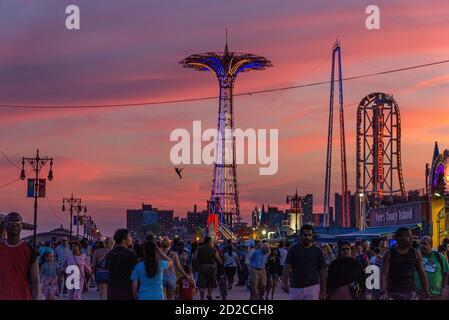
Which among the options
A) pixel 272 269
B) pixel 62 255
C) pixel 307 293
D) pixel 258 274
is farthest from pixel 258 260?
pixel 307 293

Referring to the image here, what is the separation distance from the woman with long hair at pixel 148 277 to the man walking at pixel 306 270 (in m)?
2.21

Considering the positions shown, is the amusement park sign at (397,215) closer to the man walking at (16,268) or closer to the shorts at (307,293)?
the shorts at (307,293)

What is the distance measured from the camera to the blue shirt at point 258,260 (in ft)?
81.8

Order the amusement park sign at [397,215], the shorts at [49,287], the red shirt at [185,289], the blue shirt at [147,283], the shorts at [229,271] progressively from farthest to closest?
1. the amusement park sign at [397,215]
2. the shorts at [229,271]
3. the shorts at [49,287]
4. the red shirt at [185,289]
5. the blue shirt at [147,283]

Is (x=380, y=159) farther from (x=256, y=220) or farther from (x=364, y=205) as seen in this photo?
(x=256, y=220)

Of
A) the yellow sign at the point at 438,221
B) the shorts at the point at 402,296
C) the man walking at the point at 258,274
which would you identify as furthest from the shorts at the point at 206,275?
the yellow sign at the point at 438,221

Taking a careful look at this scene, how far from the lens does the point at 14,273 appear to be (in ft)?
32.9

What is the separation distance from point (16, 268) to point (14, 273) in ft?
0.19

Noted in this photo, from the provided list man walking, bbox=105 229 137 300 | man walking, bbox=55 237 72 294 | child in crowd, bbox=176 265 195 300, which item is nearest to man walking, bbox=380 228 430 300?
man walking, bbox=105 229 137 300

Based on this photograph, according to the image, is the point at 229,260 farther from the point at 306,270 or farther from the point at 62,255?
the point at 306,270

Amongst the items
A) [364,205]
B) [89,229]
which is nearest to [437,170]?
[364,205]

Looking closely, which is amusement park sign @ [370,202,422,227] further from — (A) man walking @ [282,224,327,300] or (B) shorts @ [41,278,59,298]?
(A) man walking @ [282,224,327,300]

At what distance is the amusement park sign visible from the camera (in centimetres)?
5778
